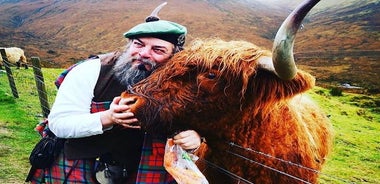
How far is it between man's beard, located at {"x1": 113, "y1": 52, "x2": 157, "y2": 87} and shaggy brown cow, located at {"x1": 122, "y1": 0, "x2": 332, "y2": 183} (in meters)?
0.16

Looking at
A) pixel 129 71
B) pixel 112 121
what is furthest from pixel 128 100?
pixel 129 71

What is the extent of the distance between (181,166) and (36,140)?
5.87 meters

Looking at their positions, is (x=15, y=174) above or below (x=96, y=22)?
above

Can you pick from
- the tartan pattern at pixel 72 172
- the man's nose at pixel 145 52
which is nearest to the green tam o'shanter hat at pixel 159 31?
the man's nose at pixel 145 52

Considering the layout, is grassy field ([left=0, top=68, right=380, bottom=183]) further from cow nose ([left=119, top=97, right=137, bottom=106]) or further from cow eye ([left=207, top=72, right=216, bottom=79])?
cow nose ([left=119, top=97, right=137, bottom=106])

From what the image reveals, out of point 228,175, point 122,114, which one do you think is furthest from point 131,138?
point 228,175

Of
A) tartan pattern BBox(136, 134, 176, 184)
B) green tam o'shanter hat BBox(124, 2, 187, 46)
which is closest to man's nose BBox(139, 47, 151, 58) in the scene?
green tam o'shanter hat BBox(124, 2, 187, 46)

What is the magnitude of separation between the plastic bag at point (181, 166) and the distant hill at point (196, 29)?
162 ft

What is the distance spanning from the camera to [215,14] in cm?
11194

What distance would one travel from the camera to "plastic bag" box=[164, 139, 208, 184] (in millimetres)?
2543

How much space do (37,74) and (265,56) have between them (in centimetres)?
619

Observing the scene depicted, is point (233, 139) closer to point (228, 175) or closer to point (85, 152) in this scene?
point (228, 175)

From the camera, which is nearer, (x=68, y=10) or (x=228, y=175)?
(x=228, y=175)

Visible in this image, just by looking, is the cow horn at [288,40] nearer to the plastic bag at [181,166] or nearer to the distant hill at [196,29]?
the plastic bag at [181,166]
